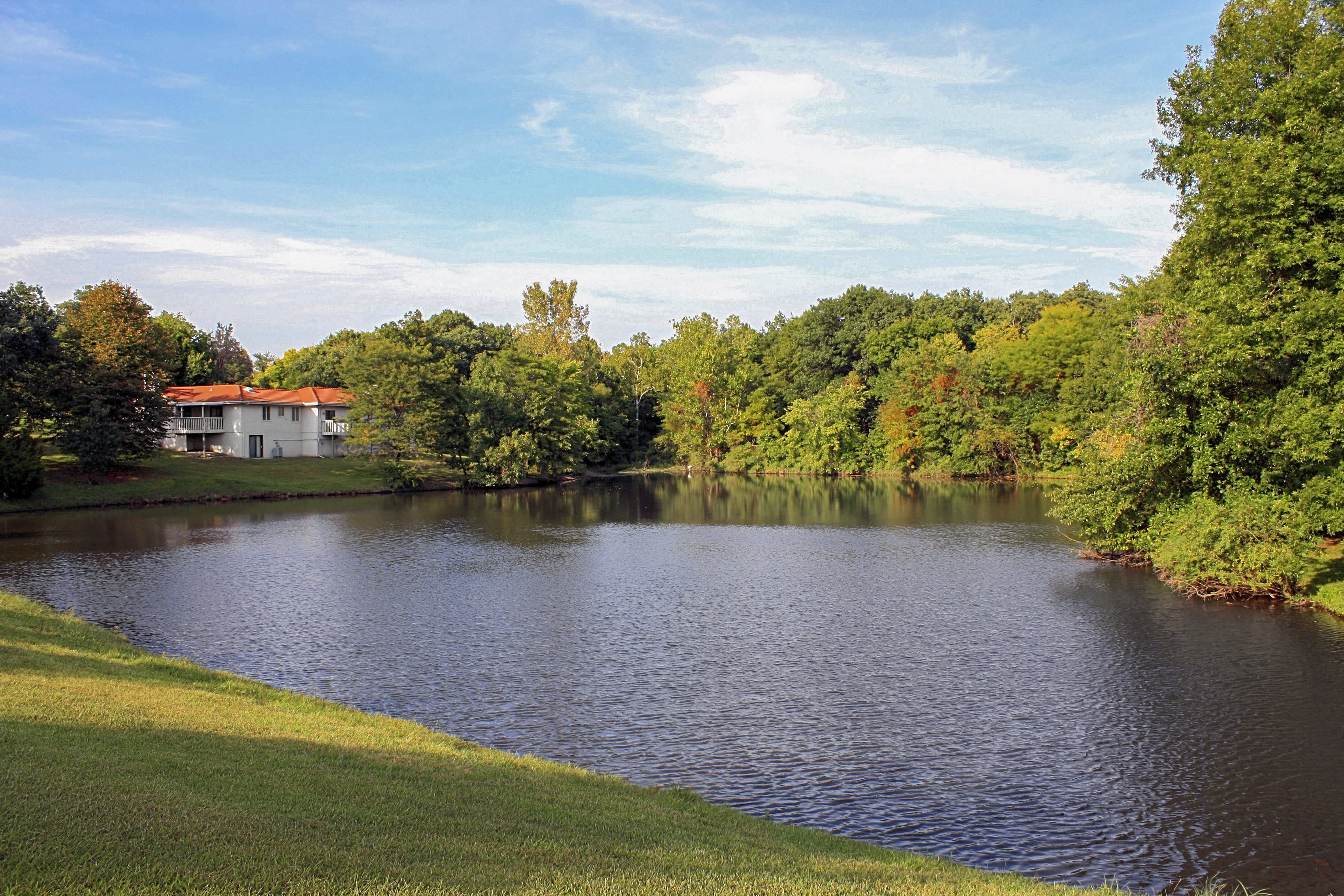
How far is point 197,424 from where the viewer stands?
257ft

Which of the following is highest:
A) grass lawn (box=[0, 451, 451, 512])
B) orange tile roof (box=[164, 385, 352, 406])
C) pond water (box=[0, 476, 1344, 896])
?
orange tile roof (box=[164, 385, 352, 406])

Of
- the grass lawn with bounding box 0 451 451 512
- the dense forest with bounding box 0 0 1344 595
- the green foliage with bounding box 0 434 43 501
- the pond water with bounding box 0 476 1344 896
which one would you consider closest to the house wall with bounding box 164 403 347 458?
the grass lawn with bounding box 0 451 451 512

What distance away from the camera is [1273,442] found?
2767cm

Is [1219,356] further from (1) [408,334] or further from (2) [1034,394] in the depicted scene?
(1) [408,334]

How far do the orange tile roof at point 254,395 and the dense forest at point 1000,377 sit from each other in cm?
363

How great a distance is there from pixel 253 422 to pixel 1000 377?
6658 cm

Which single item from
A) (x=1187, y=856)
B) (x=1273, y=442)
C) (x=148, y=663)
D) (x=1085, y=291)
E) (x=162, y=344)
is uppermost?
(x=1085, y=291)

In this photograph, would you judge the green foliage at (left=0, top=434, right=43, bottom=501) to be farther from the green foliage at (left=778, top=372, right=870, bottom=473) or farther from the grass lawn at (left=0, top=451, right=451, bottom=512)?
the green foliage at (left=778, top=372, right=870, bottom=473)

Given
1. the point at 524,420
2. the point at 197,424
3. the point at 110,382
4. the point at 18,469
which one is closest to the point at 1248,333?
the point at 18,469

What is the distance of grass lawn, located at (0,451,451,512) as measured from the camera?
188 ft

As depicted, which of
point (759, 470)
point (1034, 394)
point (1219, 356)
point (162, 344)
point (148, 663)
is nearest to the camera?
point (148, 663)

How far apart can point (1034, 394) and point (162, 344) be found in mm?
71123

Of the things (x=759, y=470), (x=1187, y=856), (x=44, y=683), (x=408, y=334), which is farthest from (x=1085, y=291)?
(x=44, y=683)

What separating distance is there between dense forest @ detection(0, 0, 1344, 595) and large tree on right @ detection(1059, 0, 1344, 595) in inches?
3.4
